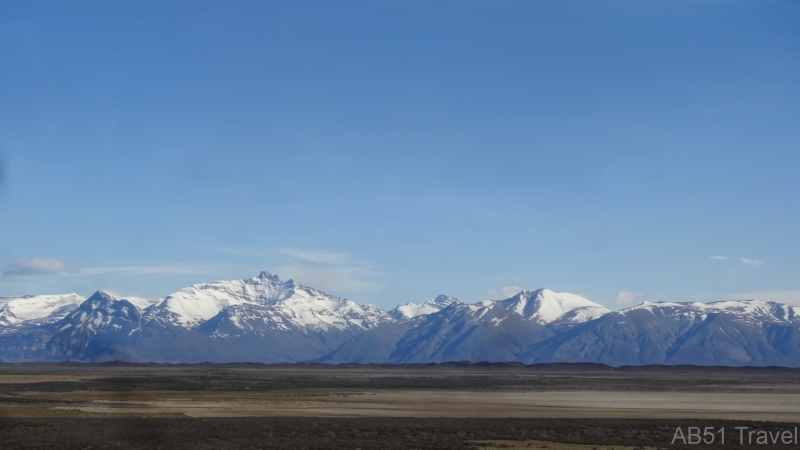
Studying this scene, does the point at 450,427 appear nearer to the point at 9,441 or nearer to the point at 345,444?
the point at 345,444

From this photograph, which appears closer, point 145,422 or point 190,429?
point 190,429

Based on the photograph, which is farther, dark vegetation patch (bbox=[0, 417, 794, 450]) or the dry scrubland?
the dry scrubland

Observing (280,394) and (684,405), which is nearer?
(684,405)

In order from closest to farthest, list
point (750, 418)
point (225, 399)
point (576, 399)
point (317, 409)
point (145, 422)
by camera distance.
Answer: point (145, 422)
point (750, 418)
point (317, 409)
point (225, 399)
point (576, 399)

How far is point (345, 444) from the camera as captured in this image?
160ft

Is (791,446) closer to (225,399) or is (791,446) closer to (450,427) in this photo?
(450,427)

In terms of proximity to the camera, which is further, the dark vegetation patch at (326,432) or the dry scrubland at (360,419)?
the dry scrubland at (360,419)

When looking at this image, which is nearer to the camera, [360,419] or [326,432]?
[326,432]

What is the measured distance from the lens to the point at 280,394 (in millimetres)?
96625

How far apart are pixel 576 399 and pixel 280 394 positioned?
31516 mm

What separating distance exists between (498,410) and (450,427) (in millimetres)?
18685

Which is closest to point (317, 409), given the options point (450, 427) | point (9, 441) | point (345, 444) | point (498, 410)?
point (498, 410)

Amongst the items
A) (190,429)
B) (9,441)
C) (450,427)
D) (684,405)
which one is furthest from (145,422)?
(684,405)

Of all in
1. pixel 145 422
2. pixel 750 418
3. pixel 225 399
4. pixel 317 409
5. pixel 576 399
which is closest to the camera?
pixel 145 422
